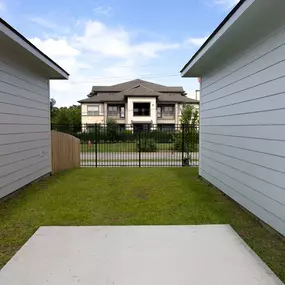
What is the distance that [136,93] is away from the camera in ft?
98.9

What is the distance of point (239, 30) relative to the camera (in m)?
3.84

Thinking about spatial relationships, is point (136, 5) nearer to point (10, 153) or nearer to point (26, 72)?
point (26, 72)

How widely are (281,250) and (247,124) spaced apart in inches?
77.7

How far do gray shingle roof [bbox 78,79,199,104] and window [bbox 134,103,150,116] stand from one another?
4.33 ft

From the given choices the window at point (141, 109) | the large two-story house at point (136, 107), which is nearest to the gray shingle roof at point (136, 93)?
the large two-story house at point (136, 107)

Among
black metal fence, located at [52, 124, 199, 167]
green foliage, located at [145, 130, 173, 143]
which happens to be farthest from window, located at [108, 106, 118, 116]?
green foliage, located at [145, 130, 173, 143]

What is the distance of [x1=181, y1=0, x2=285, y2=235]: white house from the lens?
3.20 m

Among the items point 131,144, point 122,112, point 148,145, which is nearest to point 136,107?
point 122,112

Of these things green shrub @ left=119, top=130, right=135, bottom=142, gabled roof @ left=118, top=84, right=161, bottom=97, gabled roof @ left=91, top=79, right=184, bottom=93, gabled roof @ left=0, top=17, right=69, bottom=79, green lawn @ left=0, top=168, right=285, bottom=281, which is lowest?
green lawn @ left=0, top=168, right=285, bottom=281

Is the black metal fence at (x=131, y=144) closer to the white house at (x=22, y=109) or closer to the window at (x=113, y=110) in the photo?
the white house at (x=22, y=109)

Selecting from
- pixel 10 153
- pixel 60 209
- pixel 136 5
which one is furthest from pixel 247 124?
pixel 136 5

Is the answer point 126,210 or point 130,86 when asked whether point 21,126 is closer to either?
point 126,210

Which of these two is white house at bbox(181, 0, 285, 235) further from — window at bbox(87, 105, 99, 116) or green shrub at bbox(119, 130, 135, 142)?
window at bbox(87, 105, 99, 116)

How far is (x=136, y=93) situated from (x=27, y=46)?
83.7ft
